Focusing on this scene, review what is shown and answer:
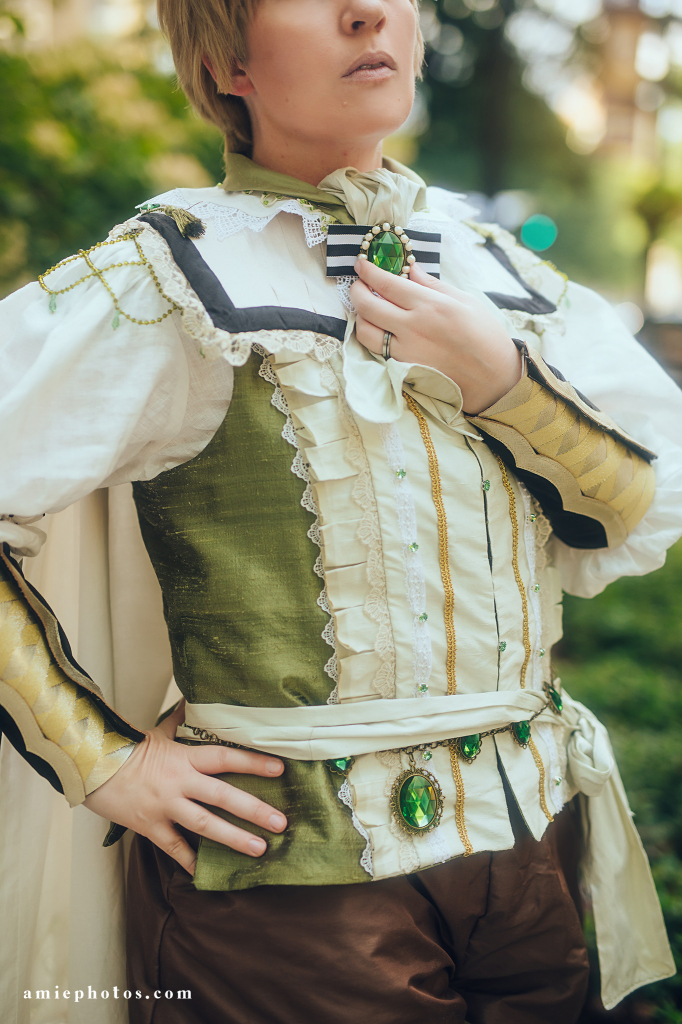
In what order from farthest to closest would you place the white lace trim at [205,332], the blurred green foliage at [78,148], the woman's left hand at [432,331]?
the blurred green foliage at [78,148] < the woman's left hand at [432,331] < the white lace trim at [205,332]

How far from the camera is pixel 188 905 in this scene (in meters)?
0.96

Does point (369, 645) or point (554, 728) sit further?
point (554, 728)

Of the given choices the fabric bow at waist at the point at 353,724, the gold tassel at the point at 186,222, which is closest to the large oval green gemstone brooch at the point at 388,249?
the gold tassel at the point at 186,222

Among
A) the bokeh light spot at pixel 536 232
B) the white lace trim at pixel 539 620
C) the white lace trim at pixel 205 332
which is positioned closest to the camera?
the white lace trim at pixel 205 332

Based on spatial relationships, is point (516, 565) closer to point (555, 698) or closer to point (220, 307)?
point (555, 698)

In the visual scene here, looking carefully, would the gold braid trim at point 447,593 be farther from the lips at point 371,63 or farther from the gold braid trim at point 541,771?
the lips at point 371,63

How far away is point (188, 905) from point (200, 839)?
0.28ft

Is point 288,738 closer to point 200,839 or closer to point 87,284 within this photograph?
point 200,839

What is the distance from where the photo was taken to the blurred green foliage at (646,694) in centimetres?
214

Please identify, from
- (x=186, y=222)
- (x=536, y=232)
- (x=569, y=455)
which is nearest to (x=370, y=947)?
(x=569, y=455)

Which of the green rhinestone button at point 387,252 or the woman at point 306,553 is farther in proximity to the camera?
the green rhinestone button at point 387,252

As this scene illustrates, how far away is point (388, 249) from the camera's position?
1008mm

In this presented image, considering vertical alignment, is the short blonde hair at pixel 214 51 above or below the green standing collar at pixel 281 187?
above

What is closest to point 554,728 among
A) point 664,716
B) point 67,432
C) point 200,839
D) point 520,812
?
point 520,812
